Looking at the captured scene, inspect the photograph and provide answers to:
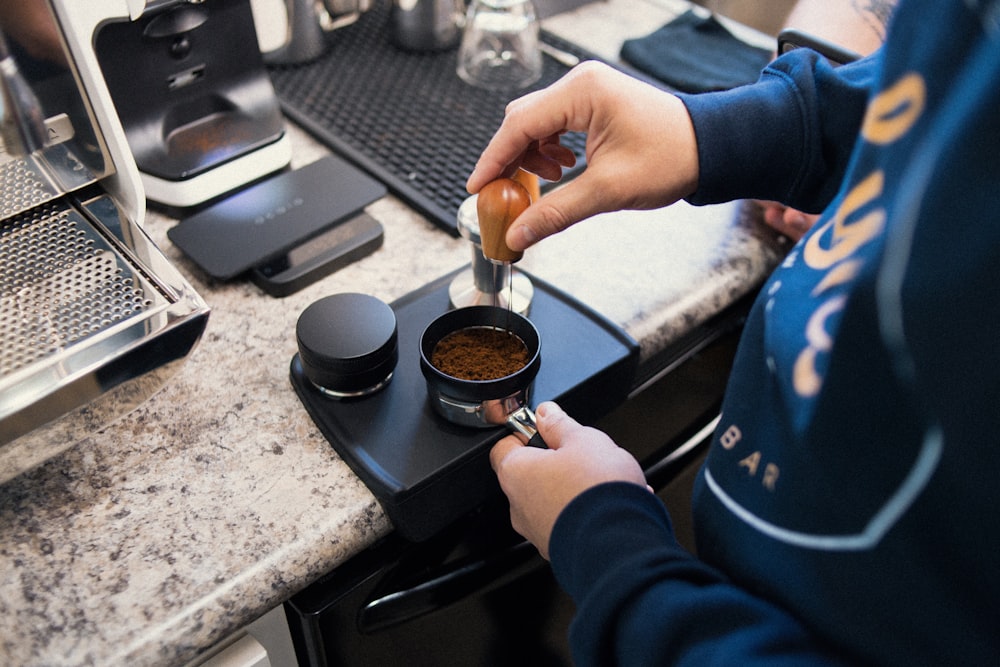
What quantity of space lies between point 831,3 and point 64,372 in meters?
0.91

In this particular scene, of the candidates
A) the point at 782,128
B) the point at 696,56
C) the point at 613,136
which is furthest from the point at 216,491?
the point at 696,56

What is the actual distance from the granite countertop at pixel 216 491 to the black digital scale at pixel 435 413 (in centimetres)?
2

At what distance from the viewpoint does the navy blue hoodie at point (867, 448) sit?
0.35m

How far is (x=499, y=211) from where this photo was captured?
0.58m

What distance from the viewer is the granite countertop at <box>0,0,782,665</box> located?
495mm

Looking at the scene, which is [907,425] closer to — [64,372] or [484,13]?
[64,372]

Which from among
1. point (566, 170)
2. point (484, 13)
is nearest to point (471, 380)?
point (566, 170)

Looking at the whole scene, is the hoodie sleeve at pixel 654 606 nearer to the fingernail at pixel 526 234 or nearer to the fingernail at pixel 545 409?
the fingernail at pixel 545 409

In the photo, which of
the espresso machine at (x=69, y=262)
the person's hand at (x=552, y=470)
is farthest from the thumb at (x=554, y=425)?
the espresso machine at (x=69, y=262)

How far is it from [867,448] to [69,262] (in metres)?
0.53

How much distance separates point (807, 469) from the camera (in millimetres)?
436

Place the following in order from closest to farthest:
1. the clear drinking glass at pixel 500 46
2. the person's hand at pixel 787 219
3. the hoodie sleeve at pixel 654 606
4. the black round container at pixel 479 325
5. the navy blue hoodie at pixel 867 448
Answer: the navy blue hoodie at pixel 867 448, the hoodie sleeve at pixel 654 606, the black round container at pixel 479 325, the person's hand at pixel 787 219, the clear drinking glass at pixel 500 46

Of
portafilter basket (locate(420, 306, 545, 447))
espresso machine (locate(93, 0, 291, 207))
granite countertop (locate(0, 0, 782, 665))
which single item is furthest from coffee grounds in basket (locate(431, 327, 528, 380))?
espresso machine (locate(93, 0, 291, 207))

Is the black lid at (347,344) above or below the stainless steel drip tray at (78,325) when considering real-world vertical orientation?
below
